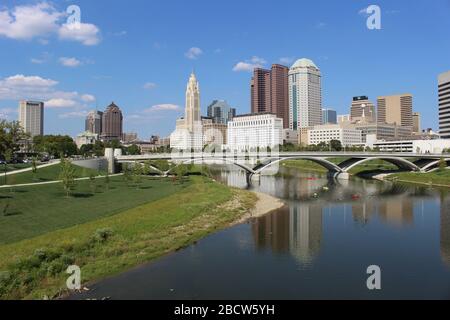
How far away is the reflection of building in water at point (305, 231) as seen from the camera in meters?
24.1

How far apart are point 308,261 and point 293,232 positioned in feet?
26.2

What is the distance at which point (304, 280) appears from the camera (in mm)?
18844

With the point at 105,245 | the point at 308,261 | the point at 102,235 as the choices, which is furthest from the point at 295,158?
the point at 105,245

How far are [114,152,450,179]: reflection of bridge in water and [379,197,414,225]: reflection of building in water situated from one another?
25827 millimetres

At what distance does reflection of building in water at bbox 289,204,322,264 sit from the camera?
78.9 ft

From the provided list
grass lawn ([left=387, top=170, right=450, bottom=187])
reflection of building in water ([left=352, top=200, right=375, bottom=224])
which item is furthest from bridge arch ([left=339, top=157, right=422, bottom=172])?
reflection of building in water ([left=352, top=200, right=375, bottom=224])

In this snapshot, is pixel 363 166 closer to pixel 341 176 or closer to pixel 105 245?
pixel 341 176

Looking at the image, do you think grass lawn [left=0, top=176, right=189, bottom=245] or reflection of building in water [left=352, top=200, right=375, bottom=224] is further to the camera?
reflection of building in water [left=352, top=200, right=375, bottom=224]

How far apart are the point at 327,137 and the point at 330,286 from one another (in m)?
162

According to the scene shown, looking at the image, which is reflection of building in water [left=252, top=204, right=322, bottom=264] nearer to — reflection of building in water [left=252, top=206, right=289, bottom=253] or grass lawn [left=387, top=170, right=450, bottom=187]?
reflection of building in water [left=252, top=206, right=289, bottom=253]

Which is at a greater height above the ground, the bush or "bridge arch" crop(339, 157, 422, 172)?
"bridge arch" crop(339, 157, 422, 172)

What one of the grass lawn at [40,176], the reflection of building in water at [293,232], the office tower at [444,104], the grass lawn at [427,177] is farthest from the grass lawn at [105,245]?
the office tower at [444,104]

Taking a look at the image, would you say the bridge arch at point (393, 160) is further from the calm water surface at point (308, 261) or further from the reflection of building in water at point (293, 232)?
the reflection of building in water at point (293, 232)
